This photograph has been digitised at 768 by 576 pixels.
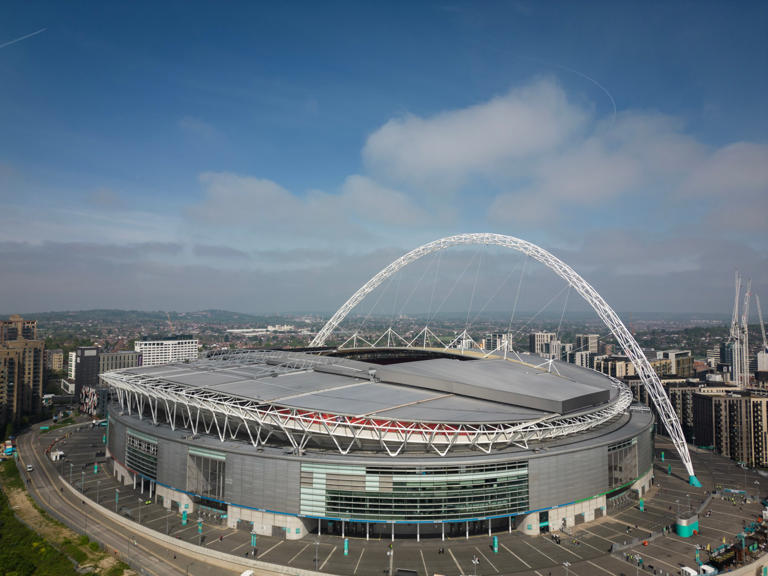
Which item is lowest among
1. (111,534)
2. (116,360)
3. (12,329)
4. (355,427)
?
(111,534)

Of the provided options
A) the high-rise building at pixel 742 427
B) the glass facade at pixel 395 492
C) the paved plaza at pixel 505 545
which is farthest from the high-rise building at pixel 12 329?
the high-rise building at pixel 742 427

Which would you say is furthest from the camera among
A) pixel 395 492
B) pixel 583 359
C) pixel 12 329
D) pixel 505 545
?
pixel 583 359

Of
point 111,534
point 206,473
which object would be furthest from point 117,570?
point 206,473

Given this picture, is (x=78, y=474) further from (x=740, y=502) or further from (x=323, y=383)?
(x=740, y=502)

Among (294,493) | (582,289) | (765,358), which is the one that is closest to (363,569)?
(294,493)

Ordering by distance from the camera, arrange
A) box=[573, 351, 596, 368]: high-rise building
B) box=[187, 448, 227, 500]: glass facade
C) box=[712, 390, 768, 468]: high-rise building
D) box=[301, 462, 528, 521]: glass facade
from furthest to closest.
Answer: box=[573, 351, 596, 368]: high-rise building → box=[712, 390, 768, 468]: high-rise building → box=[187, 448, 227, 500]: glass facade → box=[301, 462, 528, 521]: glass facade

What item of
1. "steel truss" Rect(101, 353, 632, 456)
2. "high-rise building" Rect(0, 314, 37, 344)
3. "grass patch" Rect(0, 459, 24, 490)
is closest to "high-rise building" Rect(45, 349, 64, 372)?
A: "high-rise building" Rect(0, 314, 37, 344)

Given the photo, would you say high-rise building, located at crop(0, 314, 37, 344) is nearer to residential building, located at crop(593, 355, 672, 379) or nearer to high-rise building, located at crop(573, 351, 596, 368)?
residential building, located at crop(593, 355, 672, 379)

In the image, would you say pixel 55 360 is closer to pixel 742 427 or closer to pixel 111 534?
pixel 111 534
